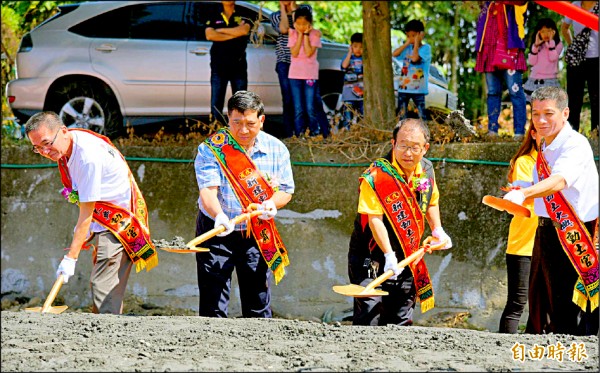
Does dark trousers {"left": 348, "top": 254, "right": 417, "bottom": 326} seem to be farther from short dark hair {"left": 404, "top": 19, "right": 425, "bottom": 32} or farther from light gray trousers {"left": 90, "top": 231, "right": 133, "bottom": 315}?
short dark hair {"left": 404, "top": 19, "right": 425, "bottom": 32}

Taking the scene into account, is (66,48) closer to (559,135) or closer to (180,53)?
(180,53)

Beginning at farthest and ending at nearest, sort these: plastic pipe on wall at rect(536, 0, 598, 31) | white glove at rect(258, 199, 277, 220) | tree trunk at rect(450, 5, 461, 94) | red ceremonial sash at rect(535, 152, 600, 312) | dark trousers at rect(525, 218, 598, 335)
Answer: tree trunk at rect(450, 5, 461, 94), white glove at rect(258, 199, 277, 220), dark trousers at rect(525, 218, 598, 335), red ceremonial sash at rect(535, 152, 600, 312), plastic pipe on wall at rect(536, 0, 598, 31)

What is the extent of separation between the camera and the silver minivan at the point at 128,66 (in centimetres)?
937

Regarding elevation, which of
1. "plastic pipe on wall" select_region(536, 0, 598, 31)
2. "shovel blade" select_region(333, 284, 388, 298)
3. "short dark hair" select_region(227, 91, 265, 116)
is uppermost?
"plastic pipe on wall" select_region(536, 0, 598, 31)

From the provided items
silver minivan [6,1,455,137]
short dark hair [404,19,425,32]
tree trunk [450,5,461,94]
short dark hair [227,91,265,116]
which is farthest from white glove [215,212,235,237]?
tree trunk [450,5,461,94]

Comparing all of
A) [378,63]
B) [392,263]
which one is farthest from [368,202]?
[378,63]

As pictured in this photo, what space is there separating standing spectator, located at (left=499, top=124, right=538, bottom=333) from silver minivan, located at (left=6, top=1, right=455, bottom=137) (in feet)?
12.5

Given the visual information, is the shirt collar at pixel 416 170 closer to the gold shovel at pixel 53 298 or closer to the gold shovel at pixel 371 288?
the gold shovel at pixel 371 288

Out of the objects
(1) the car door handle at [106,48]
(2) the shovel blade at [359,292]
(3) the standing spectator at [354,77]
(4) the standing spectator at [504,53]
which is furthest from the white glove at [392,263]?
(1) the car door handle at [106,48]

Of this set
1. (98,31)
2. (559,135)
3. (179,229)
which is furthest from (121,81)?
(559,135)

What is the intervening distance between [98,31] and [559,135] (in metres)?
5.48

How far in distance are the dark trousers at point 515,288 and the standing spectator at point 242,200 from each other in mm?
1488

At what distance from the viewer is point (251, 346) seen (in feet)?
15.5

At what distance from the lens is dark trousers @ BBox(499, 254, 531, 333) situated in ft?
20.2
